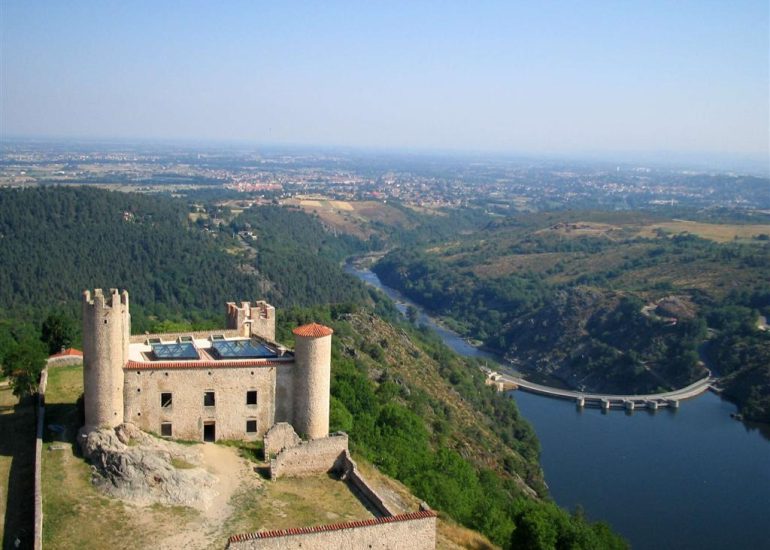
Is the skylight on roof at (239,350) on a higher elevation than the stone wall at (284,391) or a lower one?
higher

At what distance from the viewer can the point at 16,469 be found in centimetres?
3303

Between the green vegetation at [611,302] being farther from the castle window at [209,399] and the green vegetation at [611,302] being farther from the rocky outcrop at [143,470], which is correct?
the rocky outcrop at [143,470]

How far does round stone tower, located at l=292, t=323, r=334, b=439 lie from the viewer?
36844 millimetres

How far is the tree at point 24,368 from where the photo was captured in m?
41.8

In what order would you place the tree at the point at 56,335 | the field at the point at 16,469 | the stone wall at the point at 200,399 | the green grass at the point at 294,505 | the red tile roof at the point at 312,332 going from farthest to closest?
the tree at the point at 56,335
the red tile roof at the point at 312,332
the stone wall at the point at 200,399
the green grass at the point at 294,505
the field at the point at 16,469

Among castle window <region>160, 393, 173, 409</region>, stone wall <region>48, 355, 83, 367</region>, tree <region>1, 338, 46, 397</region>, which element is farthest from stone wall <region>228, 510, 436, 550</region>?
stone wall <region>48, 355, 83, 367</region>

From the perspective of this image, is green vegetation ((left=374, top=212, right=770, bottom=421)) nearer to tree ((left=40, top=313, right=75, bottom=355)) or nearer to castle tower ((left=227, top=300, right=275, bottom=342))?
castle tower ((left=227, top=300, right=275, bottom=342))

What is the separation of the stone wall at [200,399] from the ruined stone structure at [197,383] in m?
0.04

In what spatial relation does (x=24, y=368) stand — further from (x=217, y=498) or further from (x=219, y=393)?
(x=217, y=498)

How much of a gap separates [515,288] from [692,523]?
96.0 metres

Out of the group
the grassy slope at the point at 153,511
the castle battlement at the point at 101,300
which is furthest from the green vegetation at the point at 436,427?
the castle battlement at the point at 101,300

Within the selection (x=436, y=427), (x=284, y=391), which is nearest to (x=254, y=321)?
(x=284, y=391)

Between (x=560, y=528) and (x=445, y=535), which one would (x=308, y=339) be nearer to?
(x=445, y=535)

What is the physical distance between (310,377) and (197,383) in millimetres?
5177
